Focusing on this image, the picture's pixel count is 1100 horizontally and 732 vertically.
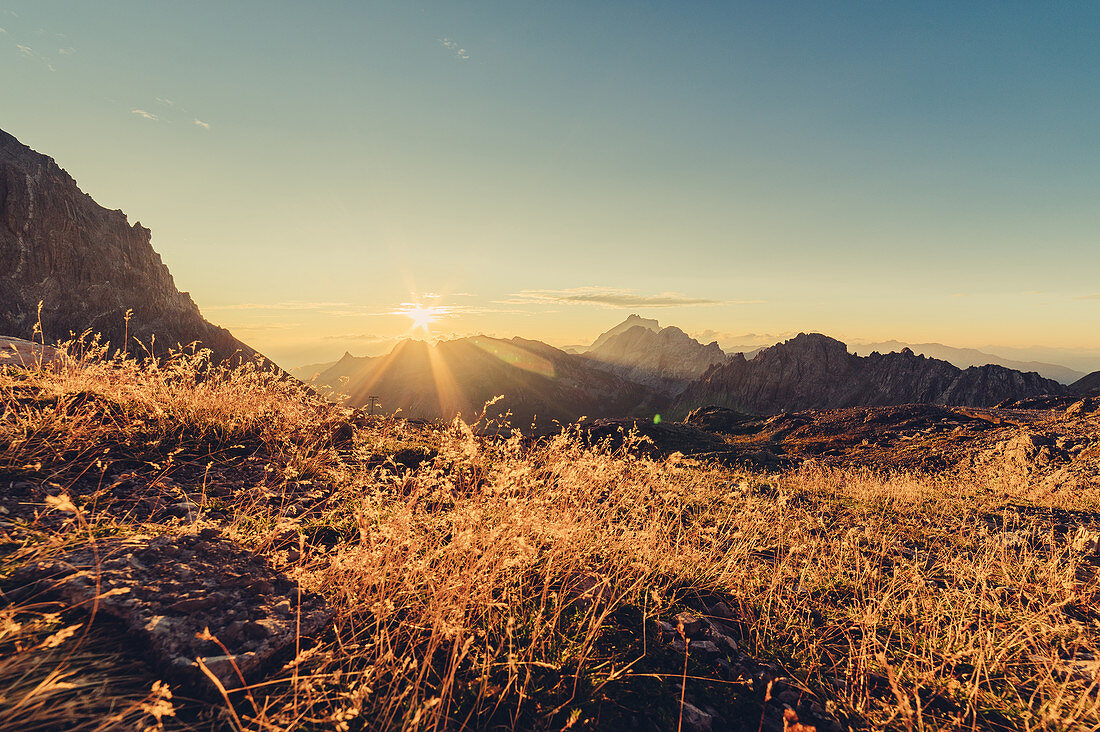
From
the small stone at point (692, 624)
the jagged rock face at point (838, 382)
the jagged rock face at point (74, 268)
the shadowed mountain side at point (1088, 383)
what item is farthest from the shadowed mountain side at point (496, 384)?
the small stone at point (692, 624)

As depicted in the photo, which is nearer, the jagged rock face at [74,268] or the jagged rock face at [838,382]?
the jagged rock face at [838,382]

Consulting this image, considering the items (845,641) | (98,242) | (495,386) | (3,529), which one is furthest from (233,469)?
(495,386)

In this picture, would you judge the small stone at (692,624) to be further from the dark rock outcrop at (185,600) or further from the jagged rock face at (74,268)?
the jagged rock face at (74,268)

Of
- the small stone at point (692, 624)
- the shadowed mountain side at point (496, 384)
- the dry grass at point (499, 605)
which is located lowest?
the shadowed mountain side at point (496, 384)

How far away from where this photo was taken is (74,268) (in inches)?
3743

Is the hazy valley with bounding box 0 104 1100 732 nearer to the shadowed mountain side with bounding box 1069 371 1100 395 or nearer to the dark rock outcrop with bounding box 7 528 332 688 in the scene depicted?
the dark rock outcrop with bounding box 7 528 332 688

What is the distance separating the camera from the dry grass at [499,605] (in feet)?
7.03

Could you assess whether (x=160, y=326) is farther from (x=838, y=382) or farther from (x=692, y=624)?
(x=838, y=382)

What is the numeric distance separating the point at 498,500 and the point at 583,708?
7.25 feet

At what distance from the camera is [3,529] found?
9.30ft

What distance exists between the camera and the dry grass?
84.4 inches

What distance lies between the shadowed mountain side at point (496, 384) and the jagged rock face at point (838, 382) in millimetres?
36603

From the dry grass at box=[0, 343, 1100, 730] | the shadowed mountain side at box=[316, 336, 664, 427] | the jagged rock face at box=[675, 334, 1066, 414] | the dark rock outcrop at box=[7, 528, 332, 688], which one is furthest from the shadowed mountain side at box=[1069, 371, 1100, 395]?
the dark rock outcrop at box=[7, 528, 332, 688]

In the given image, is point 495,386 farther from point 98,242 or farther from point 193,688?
point 193,688
